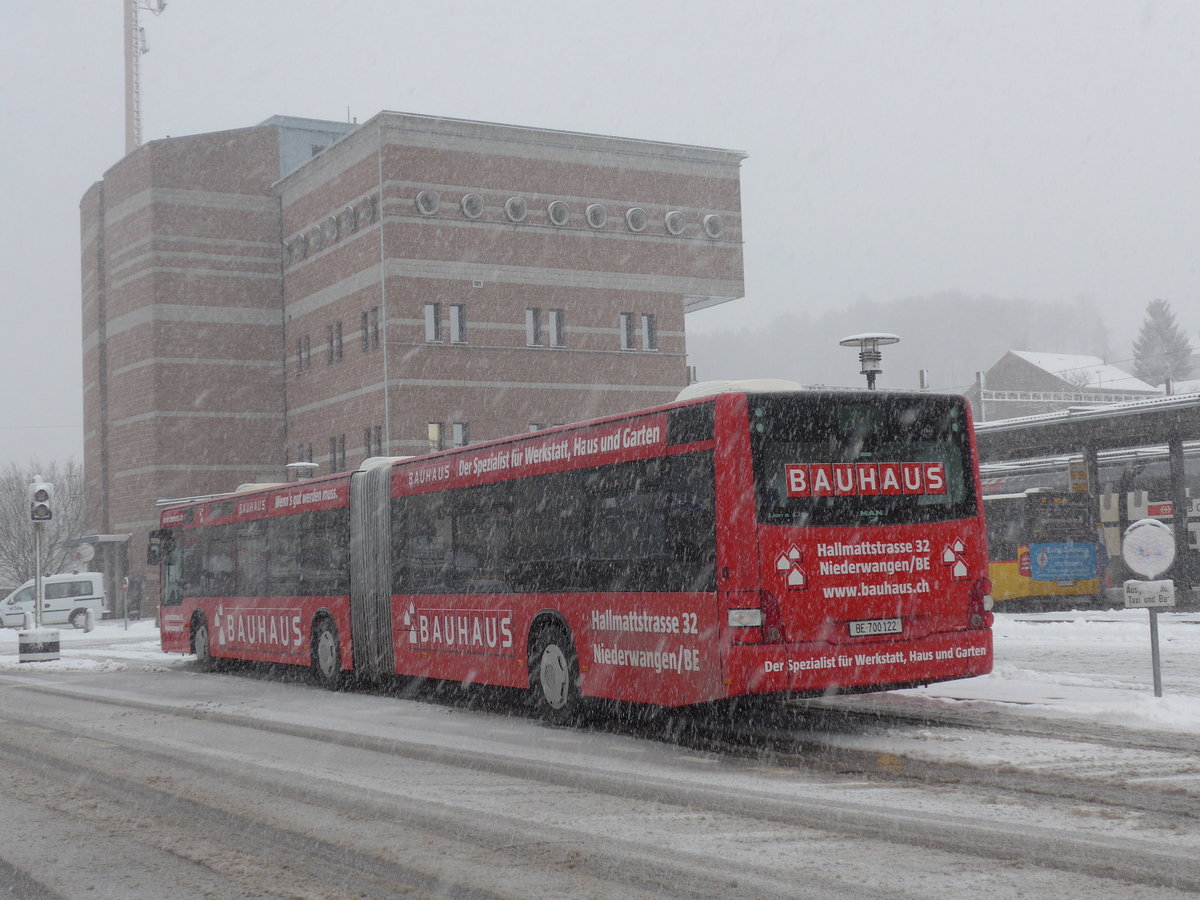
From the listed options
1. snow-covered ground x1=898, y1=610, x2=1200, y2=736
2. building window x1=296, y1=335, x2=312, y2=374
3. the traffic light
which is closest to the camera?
snow-covered ground x1=898, y1=610, x2=1200, y2=736

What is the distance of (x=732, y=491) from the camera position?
10.6m

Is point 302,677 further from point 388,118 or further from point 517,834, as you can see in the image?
point 388,118

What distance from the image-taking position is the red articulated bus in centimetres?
1055

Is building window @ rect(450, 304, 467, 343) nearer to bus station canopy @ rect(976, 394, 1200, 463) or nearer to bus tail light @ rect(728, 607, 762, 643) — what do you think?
bus station canopy @ rect(976, 394, 1200, 463)

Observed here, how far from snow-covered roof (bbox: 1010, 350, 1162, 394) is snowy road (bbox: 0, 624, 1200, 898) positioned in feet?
333

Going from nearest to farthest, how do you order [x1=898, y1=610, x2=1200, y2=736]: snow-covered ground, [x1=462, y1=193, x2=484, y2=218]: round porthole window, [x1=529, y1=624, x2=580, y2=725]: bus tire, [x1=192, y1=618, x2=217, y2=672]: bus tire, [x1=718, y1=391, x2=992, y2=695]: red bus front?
[x1=718, y1=391, x2=992, y2=695]: red bus front, [x1=898, y1=610, x2=1200, y2=736]: snow-covered ground, [x1=529, y1=624, x2=580, y2=725]: bus tire, [x1=192, y1=618, x2=217, y2=672]: bus tire, [x1=462, y1=193, x2=484, y2=218]: round porthole window

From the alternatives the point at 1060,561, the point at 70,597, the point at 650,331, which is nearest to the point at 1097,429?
the point at 1060,561

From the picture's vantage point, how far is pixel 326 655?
18.5 m

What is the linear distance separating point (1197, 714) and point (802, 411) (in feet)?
13.0

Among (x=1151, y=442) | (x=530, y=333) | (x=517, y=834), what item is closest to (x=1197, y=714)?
(x=517, y=834)

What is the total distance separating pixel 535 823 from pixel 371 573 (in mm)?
9943

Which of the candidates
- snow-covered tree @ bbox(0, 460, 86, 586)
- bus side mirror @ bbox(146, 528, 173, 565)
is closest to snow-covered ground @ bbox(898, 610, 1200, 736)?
bus side mirror @ bbox(146, 528, 173, 565)

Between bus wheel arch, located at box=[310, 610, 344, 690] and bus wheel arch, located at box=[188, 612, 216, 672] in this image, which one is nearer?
bus wheel arch, located at box=[310, 610, 344, 690]

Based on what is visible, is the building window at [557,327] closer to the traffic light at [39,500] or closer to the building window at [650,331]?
the building window at [650,331]
